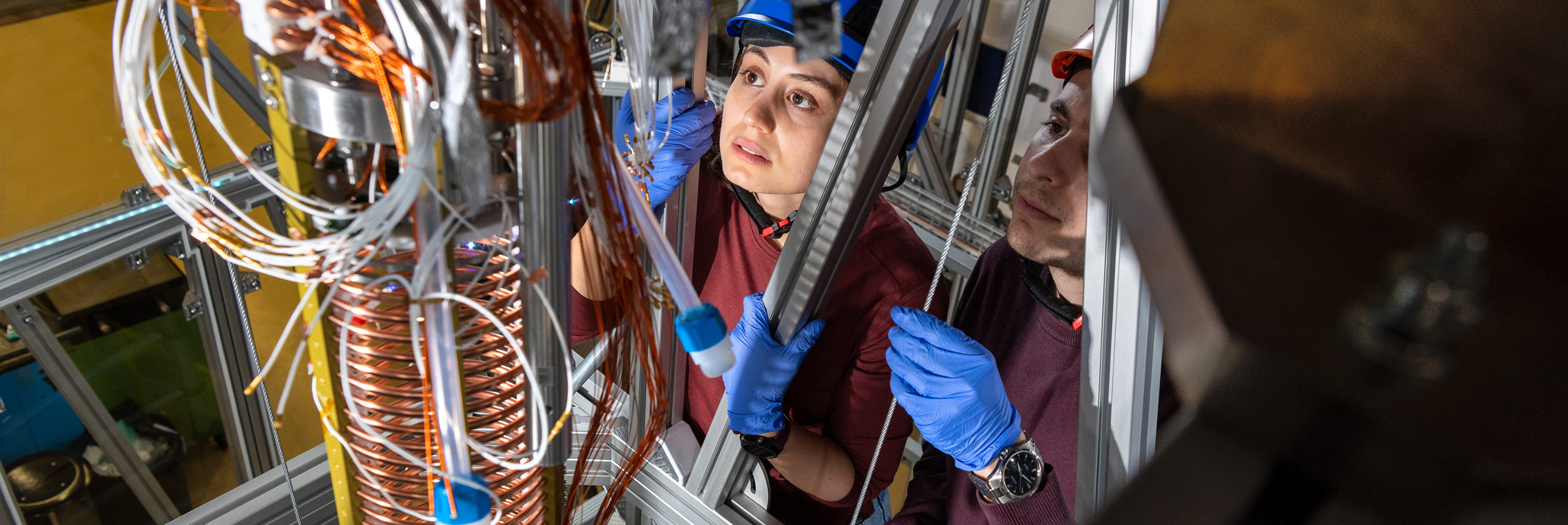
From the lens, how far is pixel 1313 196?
24 centimetres

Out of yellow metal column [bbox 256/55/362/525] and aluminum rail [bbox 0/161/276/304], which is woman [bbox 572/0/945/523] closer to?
yellow metal column [bbox 256/55/362/525]

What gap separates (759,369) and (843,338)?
11.9 inches

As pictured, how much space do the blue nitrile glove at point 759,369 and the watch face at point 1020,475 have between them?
0.35m

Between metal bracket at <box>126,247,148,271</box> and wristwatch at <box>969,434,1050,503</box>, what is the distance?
1.84 m

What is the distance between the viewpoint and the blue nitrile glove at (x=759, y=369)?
1.27m

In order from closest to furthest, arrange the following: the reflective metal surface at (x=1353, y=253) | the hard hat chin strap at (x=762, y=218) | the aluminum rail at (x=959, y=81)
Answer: the reflective metal surface at (x=1353, y=253) < the hard hat chin strap at (x=762, y=218) < the aluminum rail at (x=959, y=81)

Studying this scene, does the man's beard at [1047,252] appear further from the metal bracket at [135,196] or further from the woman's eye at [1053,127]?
the metal bracket at [135,196]

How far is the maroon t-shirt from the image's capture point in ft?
5.10

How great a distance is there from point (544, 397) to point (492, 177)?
0.62 ft

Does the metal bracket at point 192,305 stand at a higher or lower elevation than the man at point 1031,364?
lower

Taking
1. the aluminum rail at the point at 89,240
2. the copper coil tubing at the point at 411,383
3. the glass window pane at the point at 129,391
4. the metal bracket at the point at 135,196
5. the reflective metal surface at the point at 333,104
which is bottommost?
the glass window pane at the point at 129,391

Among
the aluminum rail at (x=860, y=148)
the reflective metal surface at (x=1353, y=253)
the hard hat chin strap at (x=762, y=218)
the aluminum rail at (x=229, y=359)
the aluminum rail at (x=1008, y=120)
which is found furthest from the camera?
the aluminum rail at (x=1008, y=120)

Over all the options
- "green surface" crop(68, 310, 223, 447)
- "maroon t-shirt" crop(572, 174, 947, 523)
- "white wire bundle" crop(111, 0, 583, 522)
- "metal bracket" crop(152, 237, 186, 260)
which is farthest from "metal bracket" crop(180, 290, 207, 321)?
"white wire bundle" crop(111, 0, 583, 522)

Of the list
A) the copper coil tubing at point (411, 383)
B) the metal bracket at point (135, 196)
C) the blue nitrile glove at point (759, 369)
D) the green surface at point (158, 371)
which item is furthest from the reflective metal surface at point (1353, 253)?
the green surface at point (158, 371)
